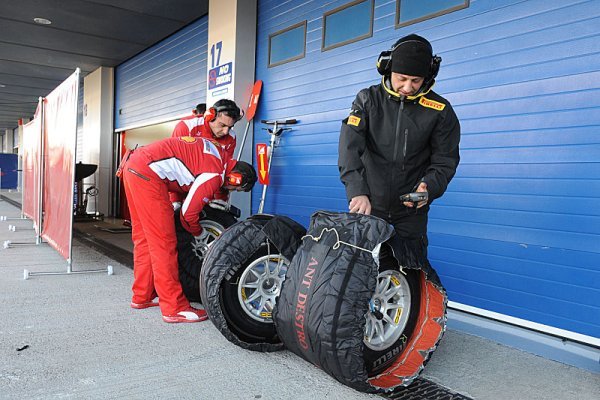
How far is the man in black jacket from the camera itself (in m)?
2.29

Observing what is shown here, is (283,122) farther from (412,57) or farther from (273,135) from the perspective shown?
(412,57)

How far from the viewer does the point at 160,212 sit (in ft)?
10.6

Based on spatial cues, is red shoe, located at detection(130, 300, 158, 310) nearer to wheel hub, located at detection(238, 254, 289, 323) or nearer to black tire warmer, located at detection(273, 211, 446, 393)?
wheel hub, located at detection(238, 254, 289, 323)

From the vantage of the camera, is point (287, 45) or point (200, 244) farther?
point (287, 45)

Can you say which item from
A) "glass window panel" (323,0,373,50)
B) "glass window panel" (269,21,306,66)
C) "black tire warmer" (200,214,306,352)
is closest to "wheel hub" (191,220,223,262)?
"black tire warmer" (200,214,306,352)

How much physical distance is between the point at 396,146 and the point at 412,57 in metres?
0.47

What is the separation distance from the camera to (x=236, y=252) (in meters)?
2.73

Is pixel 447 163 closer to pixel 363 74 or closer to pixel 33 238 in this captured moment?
pixel 363 74

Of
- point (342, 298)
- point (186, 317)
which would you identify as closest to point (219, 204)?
point (186, 317)

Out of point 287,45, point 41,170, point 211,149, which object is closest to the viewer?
point 211,149

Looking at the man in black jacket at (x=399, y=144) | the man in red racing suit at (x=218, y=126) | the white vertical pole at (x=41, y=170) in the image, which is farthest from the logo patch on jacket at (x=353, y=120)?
the white vertical pole at (x=41, y=170)

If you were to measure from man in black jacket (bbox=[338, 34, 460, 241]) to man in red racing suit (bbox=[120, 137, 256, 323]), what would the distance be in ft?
3.87

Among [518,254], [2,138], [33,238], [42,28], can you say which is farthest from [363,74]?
[2,138]

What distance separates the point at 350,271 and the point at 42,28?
858 cm
